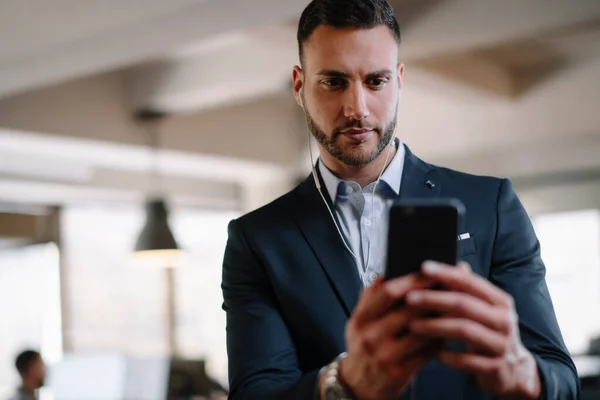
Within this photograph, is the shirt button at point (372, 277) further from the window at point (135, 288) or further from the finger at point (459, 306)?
the window at point (135, 288)

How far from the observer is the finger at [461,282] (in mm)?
864

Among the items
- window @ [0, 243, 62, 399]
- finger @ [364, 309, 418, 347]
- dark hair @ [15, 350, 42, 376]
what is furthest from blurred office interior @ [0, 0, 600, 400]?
finger @ [364, 309, 418, 347]

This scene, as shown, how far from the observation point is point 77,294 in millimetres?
8914

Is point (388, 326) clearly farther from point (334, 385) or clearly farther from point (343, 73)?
point (343, 73)

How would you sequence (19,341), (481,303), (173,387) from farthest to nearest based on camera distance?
(19,341)
(173,387)
(481,303)

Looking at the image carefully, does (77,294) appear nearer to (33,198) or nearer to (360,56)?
(33,198)

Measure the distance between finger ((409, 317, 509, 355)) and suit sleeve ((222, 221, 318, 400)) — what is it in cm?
26

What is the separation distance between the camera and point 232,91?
247 inches

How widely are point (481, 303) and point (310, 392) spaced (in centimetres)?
28

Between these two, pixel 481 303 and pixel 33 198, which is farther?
pixel 33 198

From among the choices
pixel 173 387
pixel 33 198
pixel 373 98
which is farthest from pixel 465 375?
pixel 33 198

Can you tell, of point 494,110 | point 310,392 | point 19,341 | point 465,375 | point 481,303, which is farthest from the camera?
point 19,341

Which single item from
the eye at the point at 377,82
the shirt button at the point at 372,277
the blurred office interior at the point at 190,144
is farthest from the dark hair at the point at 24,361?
the eye at the point at 377,82

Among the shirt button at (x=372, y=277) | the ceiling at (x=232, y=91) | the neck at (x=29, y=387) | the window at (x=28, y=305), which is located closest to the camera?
the shirt button at (x=372, y=277)
